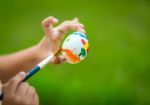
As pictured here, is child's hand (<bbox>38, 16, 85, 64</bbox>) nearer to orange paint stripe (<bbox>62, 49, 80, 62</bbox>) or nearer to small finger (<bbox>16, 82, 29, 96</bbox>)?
orange paint stripe (<bbox>62, 49, 80, 62</bbox>)

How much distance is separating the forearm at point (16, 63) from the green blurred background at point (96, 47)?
209 millimetres

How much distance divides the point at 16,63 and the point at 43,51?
0.09 metres

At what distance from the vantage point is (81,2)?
4.36 feet

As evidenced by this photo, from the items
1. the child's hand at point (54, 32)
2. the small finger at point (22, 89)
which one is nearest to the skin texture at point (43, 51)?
the child's hand at point (54, 32)

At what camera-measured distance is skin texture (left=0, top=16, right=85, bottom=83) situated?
0.98 meters

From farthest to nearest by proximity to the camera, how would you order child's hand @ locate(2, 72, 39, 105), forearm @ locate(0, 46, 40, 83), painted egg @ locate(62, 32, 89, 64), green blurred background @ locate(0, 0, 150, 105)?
green blurred background @ locate(0, 0, 150, 105), forearm @ locate(0, 46, 40, 83), painted egg @ locate(62, 32, 89, 64), child's hand @ locate(2, 72, 39, 105)

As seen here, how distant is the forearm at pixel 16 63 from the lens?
1.04 m

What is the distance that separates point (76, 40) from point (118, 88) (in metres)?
0.48

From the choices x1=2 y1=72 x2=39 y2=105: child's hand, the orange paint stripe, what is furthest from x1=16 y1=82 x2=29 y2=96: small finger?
the orange paint stripe

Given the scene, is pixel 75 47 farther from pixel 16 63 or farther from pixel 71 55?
pixel 16 63

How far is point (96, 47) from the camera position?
1.33 m

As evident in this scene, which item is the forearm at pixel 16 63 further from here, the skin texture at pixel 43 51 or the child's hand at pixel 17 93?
the child's hand at pixel 17 93

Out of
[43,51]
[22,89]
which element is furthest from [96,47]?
[22,89]

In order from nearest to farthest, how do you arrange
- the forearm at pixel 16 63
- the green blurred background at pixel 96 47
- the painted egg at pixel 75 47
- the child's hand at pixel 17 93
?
the child's hand at pixel 17 93
the painted egg at pixel 75 47
the forearm at pixel 16 63
the green blurred background at pixel 96 47
